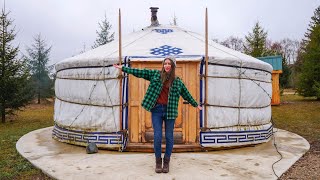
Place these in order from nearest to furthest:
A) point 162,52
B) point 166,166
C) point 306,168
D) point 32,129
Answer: point 166,166
point 306,168
point 162,52
point 32,129

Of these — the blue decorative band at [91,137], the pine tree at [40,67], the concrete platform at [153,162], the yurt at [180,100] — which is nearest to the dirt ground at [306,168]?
the concrete platform at [153,162]

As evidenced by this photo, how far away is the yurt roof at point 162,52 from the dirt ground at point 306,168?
153 centimetres

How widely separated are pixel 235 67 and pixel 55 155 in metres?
2.75

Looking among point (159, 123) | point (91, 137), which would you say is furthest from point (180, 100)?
point (159, 123)

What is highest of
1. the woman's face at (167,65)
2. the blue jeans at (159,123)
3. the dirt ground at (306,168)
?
the woman's face at (167,65)

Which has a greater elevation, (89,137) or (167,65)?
(167,65)

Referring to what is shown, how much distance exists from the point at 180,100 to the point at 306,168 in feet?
5.98

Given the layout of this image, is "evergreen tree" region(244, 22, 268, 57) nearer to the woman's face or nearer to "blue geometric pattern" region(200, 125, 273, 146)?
"blue geometric pattern" region(200, 125, 273, 146)

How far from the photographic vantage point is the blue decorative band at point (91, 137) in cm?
500

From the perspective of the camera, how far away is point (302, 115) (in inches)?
414

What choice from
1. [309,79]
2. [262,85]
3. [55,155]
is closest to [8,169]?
[55,155]

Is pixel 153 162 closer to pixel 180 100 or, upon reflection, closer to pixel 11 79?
pixel 180 100

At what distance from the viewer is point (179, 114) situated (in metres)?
5.06

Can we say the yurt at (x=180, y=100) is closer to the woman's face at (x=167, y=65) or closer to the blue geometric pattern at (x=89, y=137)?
the blue geometric pattern at (x=89, y=137)
